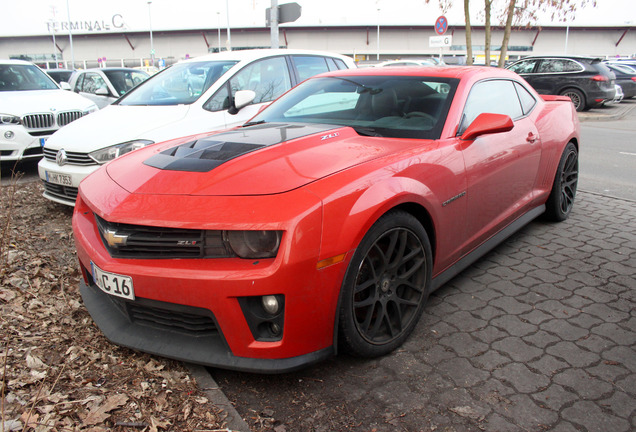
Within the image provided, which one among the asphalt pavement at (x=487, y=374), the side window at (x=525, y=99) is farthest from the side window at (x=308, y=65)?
the asphalt pavement at (x=487, y=374)

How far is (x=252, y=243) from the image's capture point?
2.07 metres

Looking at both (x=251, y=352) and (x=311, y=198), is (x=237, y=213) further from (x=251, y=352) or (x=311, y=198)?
(x=251, y=352)

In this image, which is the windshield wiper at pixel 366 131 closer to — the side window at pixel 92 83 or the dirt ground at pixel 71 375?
the dirt ground at pixel 71 375

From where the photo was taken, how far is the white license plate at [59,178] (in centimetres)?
476

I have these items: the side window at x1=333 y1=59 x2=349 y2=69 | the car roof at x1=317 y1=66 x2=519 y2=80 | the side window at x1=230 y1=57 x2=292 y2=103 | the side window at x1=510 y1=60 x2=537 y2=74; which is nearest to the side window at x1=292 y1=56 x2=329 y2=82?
the side window at x1=230 y1=57 x2=292 y2=103

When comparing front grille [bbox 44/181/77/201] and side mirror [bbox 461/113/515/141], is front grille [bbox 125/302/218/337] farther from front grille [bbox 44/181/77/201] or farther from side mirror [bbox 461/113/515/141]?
front grille [bbox 44/181/77/201]

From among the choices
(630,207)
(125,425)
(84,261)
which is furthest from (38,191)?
(630,207)

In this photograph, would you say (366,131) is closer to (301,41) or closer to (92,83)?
(92,83)

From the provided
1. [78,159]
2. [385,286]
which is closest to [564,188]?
[385,286]

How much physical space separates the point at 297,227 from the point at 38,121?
6407mm

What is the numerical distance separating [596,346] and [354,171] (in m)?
1.62

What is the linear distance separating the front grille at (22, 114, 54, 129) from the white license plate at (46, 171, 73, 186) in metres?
2.47

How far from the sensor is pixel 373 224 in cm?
232

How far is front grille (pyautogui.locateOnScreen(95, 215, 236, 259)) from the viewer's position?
2.11 m
